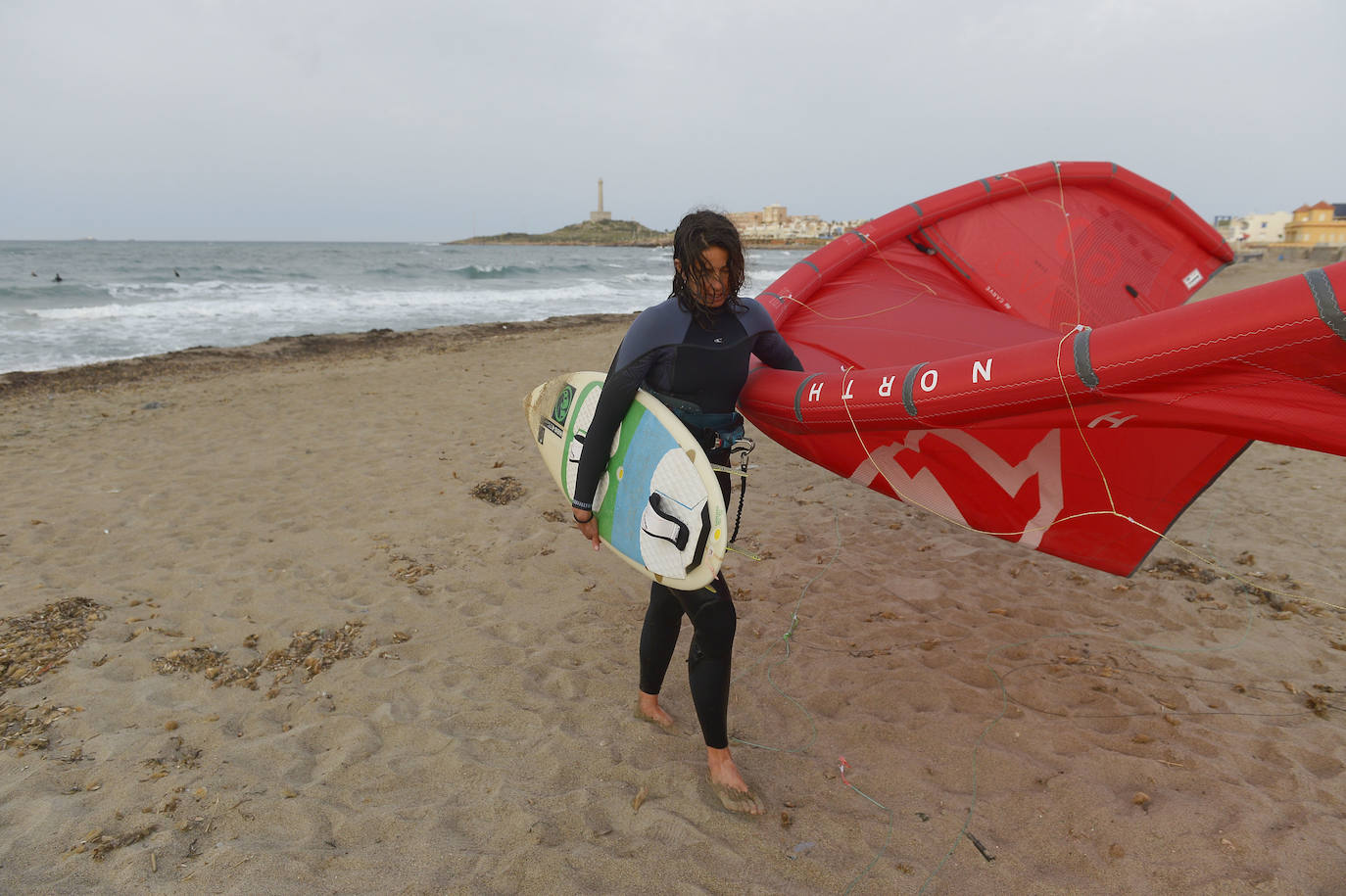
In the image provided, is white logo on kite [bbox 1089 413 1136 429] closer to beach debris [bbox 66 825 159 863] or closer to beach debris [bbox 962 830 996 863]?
beach debris [bbox 962 830 996 863]

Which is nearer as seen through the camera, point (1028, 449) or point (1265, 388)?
point (1265, 388)

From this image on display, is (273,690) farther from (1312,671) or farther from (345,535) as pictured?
(1312,671)

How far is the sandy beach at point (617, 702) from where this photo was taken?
202 centimetres

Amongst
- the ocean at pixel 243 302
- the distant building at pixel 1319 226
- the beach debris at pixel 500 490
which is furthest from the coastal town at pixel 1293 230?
the beach debris at pixel 500 490

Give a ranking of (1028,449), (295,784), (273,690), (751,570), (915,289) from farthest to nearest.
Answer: (915,289) → (751,570) → (273,690) → (1028,449) → (295,784)

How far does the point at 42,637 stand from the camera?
3002 millimetres

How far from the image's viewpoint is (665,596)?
2.35 metres

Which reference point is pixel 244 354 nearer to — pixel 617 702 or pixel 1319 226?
pixel 617 702

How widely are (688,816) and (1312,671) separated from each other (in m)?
2.59

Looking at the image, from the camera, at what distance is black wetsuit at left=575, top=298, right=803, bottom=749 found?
6.86ft

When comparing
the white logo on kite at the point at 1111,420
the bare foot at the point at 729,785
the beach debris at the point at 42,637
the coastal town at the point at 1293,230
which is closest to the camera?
the white logo on kite at the point at 1111,420

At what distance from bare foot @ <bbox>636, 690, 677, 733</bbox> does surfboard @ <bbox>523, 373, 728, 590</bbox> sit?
0.62 m

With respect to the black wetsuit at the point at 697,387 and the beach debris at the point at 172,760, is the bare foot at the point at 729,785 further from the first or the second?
the beach debris at the point at 172,760

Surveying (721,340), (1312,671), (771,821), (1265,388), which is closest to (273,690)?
(771,821)
